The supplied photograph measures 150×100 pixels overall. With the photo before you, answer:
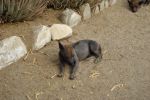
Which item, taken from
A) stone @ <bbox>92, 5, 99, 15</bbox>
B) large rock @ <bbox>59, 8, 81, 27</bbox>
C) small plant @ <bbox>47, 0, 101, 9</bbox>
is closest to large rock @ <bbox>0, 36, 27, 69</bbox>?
large rock @ <bbox>59, 8, 81, 27</bbox>

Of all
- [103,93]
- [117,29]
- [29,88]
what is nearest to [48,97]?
[29,88]

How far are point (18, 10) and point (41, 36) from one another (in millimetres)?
670

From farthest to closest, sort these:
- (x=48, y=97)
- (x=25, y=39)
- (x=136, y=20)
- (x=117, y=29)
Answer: (x=136, y=20)
(x=117, y=29)
(x=25, y=39)
(x=48, y=97)

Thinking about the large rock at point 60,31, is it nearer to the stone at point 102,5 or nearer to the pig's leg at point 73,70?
the pig's leg at point 73,70

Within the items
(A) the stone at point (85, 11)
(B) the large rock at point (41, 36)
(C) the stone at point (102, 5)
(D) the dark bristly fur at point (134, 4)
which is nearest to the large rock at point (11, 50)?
(B) the large rock at point (41, 36)

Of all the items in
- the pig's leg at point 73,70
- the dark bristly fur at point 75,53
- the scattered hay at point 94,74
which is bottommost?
the scattered hay at point 94,74

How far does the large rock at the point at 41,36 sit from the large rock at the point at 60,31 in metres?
0.14

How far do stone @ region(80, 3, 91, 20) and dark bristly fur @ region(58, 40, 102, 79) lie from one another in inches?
60.6

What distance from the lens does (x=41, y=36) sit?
265 inches

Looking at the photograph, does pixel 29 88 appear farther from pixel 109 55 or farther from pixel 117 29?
pixel 117 29

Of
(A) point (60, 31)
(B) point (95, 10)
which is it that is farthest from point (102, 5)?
(A) point (60, 31)

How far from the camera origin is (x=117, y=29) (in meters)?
7.85

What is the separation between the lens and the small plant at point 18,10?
6867 mm

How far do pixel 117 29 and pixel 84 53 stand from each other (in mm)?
1692
